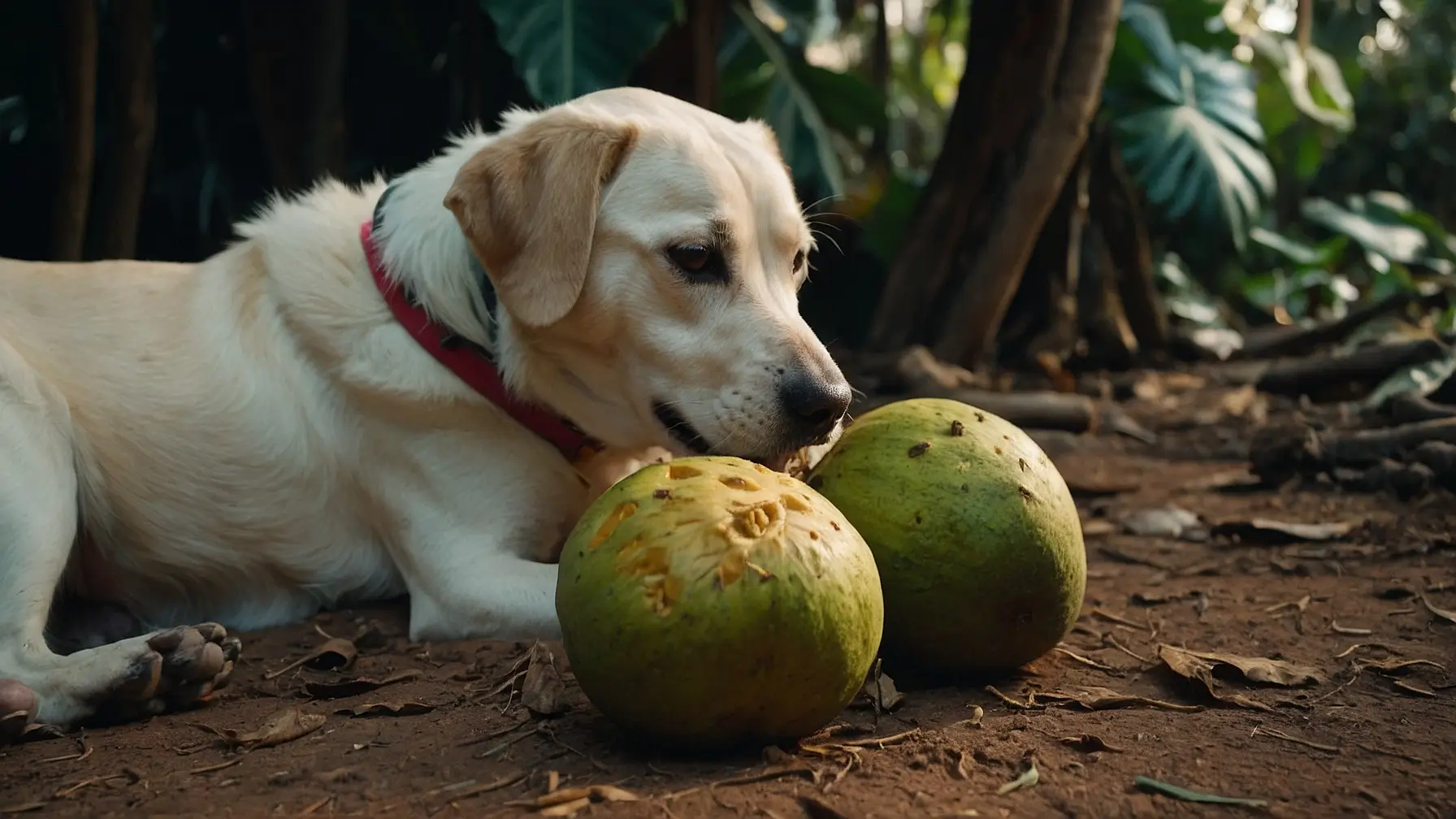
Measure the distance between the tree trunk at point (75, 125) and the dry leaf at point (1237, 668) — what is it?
3.68 metres

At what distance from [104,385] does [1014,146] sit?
4.07 metres

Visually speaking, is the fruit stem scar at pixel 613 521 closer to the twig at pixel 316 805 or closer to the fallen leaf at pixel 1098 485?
the twig at pixel 316 805

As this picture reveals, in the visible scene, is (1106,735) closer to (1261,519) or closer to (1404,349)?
(1261,519)

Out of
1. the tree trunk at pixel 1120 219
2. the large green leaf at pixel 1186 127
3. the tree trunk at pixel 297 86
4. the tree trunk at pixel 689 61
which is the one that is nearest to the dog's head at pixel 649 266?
the tree trunk at pixel 297 86

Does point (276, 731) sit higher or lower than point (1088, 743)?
lower

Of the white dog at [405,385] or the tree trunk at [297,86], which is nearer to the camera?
the white dog at [405,385]

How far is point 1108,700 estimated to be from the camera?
7.14 feet

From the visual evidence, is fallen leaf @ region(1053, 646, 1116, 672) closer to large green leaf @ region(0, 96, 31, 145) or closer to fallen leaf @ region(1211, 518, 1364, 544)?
fallen leaf @ region(1211, 518, 1364, 544)

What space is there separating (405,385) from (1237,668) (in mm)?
1903

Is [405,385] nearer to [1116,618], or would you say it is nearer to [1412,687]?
[1116,618]

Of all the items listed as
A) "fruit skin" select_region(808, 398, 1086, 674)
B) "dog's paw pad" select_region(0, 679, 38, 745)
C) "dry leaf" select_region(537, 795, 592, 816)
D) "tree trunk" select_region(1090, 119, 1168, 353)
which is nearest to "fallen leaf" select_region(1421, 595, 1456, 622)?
"fruit skin" select_region(808, 398, 1086, 674)

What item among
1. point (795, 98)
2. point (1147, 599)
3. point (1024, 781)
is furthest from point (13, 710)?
point (795, 98)

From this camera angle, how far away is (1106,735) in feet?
6.54

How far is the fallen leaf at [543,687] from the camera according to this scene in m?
2.12
